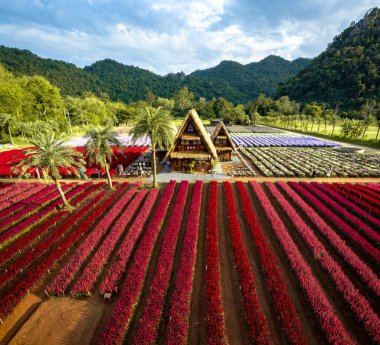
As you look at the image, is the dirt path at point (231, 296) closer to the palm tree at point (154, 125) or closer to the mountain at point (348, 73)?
the palm tree at point (154, 125)

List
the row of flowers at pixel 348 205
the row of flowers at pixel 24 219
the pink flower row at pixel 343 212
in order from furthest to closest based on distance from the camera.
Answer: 1. the row of flowers at pixel 348 205
2. the row of flowers at pixel 24 219
3. the pink flower row at pixel 343 212

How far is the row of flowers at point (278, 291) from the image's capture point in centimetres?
838

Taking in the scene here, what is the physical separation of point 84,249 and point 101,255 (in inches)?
61.0

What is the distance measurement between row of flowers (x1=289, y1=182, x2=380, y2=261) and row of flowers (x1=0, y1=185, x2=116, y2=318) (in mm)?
21260

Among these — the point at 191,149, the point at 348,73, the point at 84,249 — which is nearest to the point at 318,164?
the point at 191,149

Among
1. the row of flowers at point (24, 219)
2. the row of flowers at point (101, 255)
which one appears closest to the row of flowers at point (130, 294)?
the row of flowers at point (101, 255)

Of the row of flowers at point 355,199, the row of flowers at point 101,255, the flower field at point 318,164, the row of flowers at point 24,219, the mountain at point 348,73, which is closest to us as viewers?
the row of flowers at point 101,255

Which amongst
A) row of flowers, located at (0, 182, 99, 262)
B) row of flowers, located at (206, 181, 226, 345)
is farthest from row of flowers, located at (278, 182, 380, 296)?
row of flowers, located at (0, 182, 99, 262)

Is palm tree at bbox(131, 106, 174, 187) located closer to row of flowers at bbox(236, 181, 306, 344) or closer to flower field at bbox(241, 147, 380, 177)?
row of flowers at bbox(236, 181, 306, 344)

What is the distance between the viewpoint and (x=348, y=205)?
20.1 m

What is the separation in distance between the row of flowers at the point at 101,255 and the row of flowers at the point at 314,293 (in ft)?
38.4

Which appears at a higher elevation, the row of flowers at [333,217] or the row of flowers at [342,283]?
the row of flowers at [333,217]

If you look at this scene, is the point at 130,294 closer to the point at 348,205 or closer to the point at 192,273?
the point at 192,273

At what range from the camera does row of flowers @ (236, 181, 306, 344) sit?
8375mm
